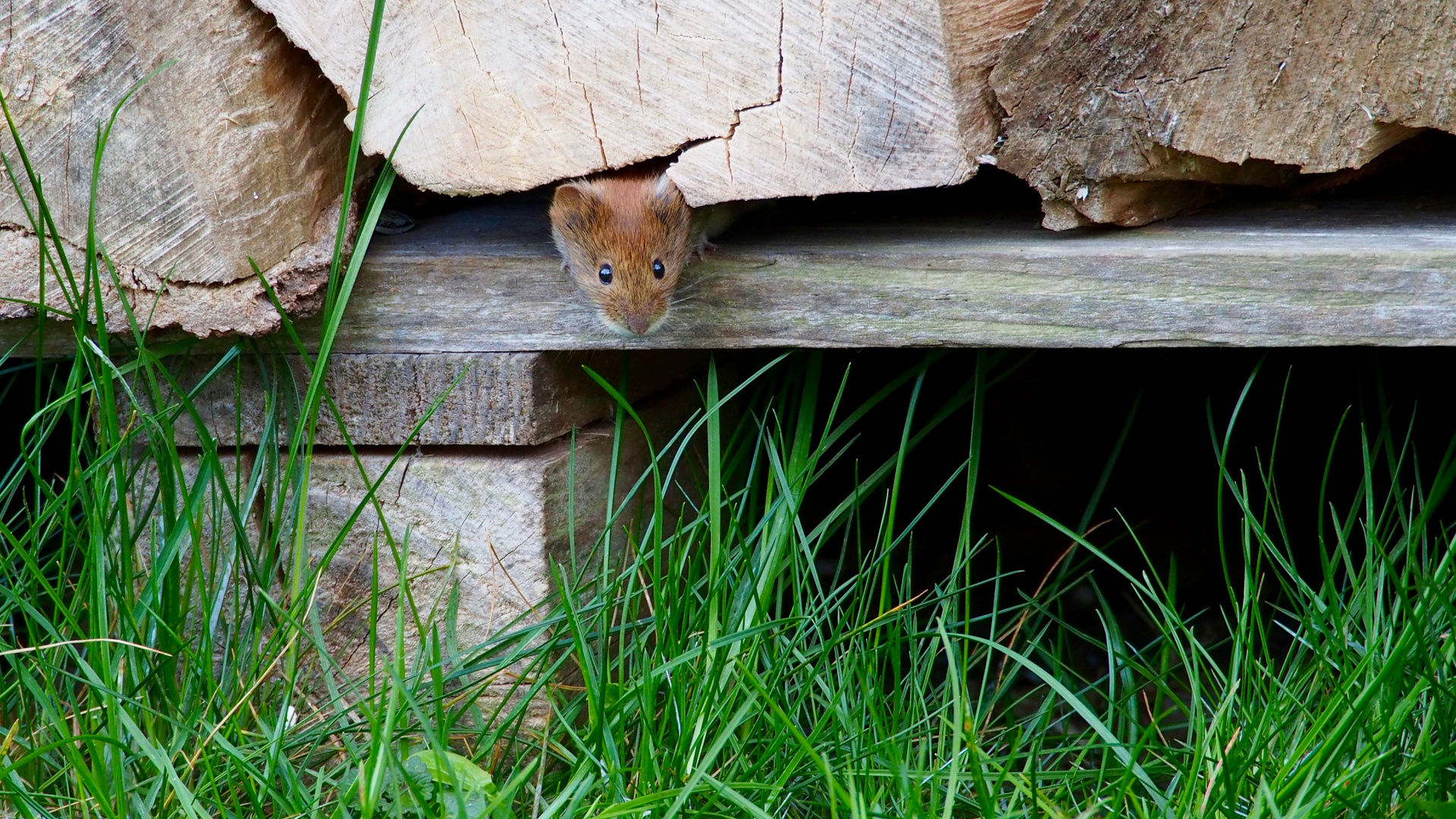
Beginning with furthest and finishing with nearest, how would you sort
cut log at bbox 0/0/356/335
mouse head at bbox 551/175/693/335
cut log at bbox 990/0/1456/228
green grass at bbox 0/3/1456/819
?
mouse head at bbox 551/175/693/335
cut log at bbox 0/0/356/335
cut log at bbox 990/0/1456/228
green grass at bbox 0/3/1456/819

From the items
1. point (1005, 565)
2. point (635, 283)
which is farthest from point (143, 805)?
point (1005, 565)

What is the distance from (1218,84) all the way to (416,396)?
1.37 m

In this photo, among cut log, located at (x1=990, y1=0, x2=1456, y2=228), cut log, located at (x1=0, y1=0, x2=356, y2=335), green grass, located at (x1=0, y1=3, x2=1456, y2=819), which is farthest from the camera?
cut log, located at (x1=0, y1=0, x2=356, y2=335)

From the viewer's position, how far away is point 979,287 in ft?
6.16

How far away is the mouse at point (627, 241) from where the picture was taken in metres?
1.97

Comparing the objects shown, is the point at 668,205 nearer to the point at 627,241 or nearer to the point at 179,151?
the point at 627,241

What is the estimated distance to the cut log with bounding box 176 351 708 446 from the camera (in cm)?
204

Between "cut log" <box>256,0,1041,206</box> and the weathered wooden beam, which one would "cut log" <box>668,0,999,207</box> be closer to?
"cut log" <box>256,0,1041,206</box>

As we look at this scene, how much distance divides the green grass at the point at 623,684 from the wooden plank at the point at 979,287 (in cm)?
15

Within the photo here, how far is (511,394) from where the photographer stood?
2037 mm

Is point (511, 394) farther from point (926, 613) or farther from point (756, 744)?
point (926, 613)

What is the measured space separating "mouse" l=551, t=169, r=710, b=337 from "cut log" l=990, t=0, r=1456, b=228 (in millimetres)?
592

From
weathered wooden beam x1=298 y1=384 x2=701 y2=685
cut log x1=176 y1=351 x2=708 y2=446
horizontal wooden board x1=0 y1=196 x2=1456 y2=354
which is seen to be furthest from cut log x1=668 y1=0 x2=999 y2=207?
weathered wooden beam x1=298 y1=384 x2=701 y2=685

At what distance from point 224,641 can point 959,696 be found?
1232 mm
